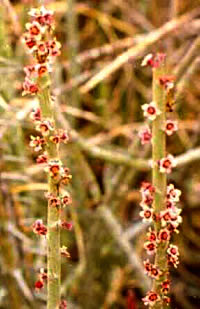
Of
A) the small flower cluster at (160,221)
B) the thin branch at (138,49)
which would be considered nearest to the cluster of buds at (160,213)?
the small flower cluster at (160,221)

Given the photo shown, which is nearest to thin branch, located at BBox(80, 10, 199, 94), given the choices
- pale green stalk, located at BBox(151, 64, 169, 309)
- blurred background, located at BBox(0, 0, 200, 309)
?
blurred background, located at BBox(0, 0, 200, 309)

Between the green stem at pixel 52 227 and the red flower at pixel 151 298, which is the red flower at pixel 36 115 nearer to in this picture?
the green stem at pixel 52 227

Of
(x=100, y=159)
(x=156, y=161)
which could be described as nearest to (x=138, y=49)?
(x=100, y=159)

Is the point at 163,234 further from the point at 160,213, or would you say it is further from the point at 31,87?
the point at 31,87

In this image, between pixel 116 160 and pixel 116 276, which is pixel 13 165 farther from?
pixel 116 276

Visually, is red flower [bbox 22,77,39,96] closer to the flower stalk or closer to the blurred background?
the flower stalk

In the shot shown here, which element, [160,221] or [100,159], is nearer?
[160,221]
